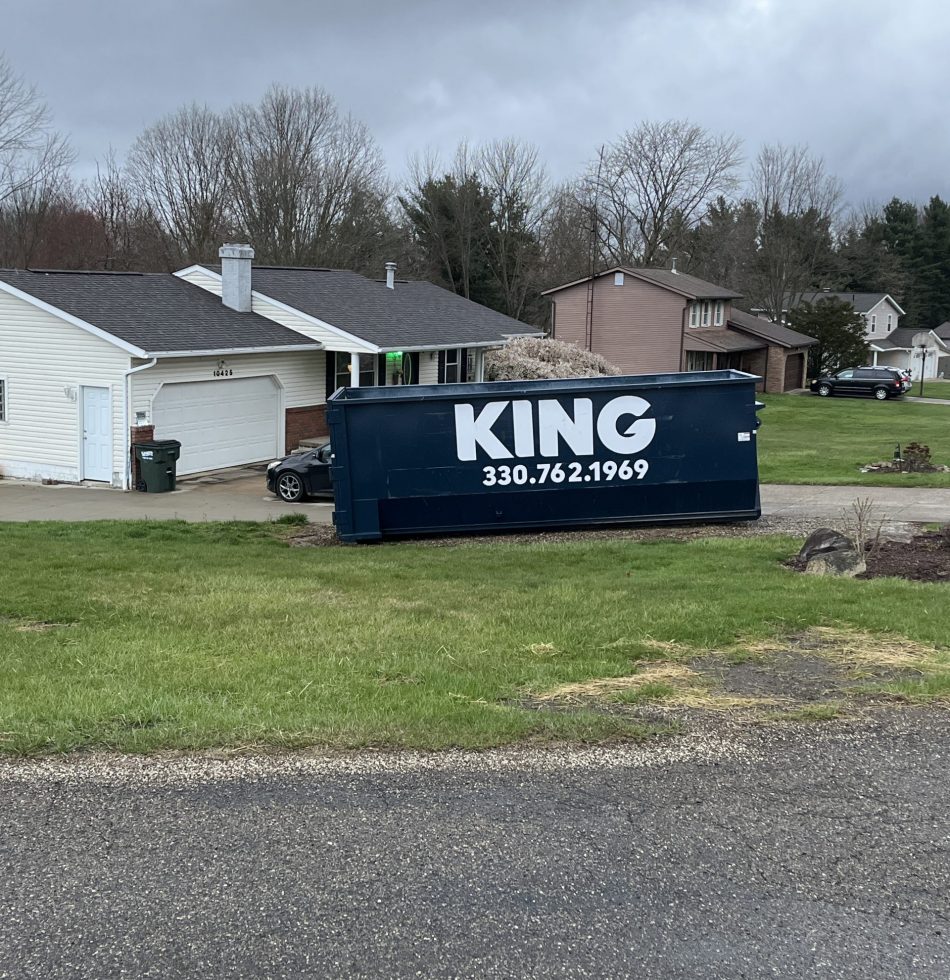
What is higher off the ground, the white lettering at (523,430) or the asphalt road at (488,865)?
the white lettering at (523,430)

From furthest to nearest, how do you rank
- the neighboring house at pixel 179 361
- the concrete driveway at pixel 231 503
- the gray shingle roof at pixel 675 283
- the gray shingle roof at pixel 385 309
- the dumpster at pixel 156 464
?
the gray shingle roof at pixel 675 283 < the gray shingle roof at pixel 385 309 < the neighboring house at pixel 179 361 < the dumpster at pixel 156 464 < the concrete driveway at pixel 231 503

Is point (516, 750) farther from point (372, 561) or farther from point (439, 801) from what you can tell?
point (372, 561)

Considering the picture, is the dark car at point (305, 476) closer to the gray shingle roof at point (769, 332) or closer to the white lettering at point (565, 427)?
the white lettering at point (565, 427)

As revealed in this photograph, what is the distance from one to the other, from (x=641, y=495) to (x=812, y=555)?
4.25 meters

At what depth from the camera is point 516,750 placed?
5.94 metres

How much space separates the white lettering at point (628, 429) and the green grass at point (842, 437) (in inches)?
336

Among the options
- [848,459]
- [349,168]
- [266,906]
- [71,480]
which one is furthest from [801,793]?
[349,168]

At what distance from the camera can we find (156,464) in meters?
22.3

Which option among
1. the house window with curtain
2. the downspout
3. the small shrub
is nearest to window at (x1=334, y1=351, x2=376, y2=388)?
the house window with curtain

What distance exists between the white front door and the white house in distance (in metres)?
65.0

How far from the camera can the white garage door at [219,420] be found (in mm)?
23828

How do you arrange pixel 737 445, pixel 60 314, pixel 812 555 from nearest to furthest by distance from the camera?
pixel 812 555
pixel 737 445
pixel 60 314

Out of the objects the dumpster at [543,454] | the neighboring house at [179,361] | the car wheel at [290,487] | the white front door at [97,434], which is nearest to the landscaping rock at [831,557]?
the dumpster at [543,454]

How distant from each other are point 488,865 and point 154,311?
22290mm
